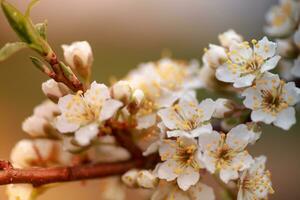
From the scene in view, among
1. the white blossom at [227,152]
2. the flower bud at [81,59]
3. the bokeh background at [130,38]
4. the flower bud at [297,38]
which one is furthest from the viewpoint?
the bokeh background at [130,38]

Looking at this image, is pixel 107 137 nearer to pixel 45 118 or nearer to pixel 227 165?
pixel 45 118

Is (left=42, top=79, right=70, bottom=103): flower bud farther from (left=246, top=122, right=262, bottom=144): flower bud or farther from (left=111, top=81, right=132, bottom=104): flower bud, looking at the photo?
(left=246, top=122, right=262, bottom=144): flower bud

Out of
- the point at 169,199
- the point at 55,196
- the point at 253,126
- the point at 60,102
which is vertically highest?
the point at 60,102

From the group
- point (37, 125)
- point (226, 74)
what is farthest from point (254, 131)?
point (37, 125)

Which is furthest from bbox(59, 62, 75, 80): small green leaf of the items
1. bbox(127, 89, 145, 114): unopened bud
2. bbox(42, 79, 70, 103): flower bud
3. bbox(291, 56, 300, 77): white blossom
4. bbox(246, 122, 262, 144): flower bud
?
bbox(291, 56, 300, 77): white blossom

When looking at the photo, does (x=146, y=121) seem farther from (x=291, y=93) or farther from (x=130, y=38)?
(x=130, y=38)

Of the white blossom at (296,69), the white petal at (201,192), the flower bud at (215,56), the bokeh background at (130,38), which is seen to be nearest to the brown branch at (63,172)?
the white petal at (201,192)

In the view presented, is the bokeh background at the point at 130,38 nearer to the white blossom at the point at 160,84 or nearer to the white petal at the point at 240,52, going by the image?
the white blossom at the point at 160,84

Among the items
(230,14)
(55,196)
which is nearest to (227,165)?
(55,196)
